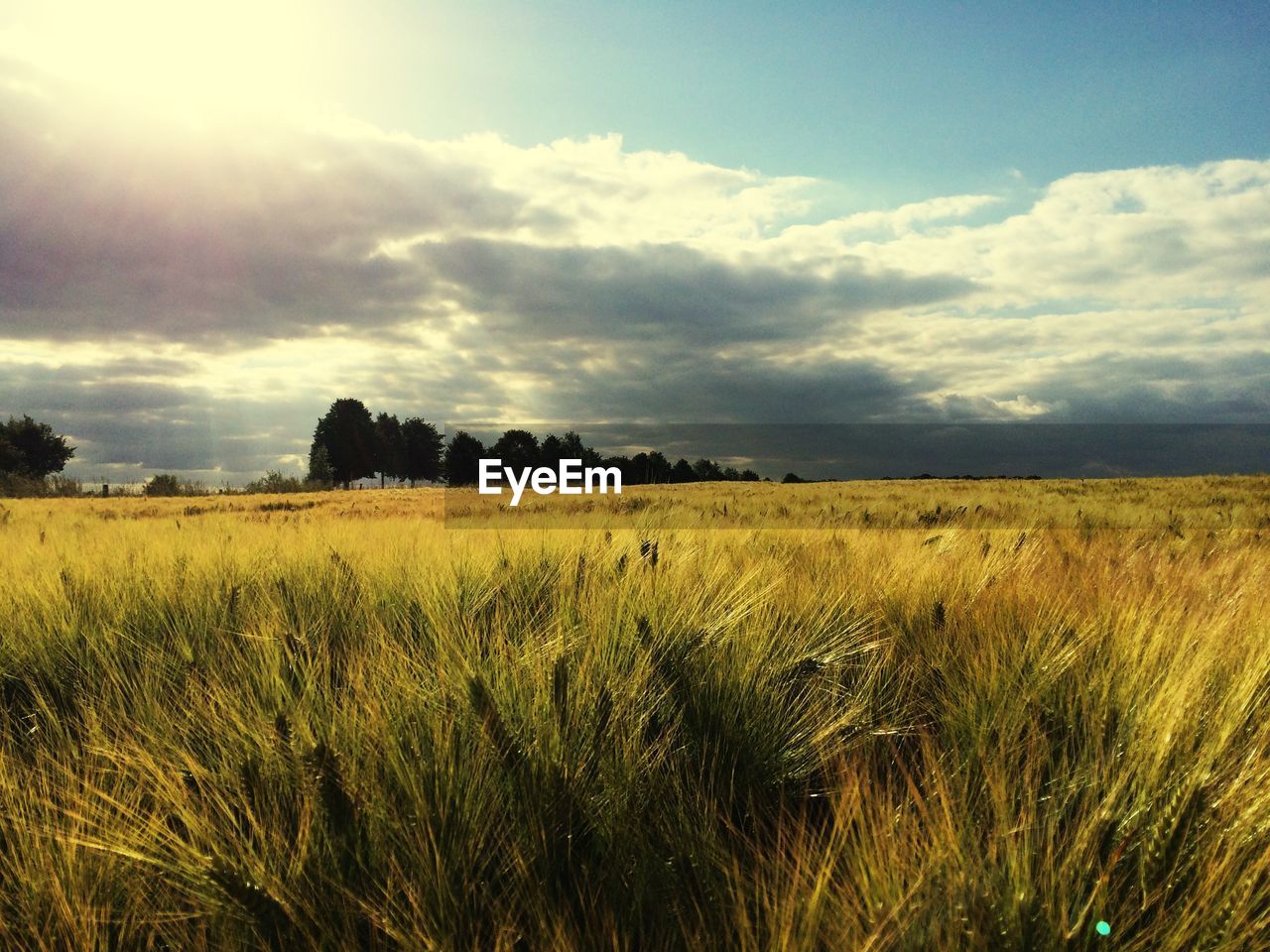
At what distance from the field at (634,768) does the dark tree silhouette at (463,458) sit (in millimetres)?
61538

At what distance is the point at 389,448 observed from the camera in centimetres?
7956

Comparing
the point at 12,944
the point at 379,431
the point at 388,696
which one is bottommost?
the point at 12,944

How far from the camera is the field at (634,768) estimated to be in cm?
114

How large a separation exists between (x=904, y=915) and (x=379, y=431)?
83.9 m

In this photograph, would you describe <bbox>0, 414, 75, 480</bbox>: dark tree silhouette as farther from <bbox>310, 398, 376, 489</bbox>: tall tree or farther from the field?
the field

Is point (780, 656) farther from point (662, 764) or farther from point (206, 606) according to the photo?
point (206, 606)

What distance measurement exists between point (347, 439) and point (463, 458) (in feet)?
63.0

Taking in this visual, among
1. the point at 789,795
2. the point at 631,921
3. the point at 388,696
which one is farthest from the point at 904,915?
the point at 388,696

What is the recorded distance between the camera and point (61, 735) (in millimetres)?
2043

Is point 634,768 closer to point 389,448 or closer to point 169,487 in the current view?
point 169,487

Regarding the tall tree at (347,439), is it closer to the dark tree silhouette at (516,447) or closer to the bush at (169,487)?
the dark tree silhouette at (516,447)

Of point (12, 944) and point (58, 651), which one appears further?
point (58, 651)

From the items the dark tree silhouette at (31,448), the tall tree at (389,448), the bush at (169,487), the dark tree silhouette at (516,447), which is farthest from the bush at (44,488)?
the tall tree at (389,448)

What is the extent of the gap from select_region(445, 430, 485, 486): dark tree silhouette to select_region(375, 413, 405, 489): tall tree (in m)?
17.1
